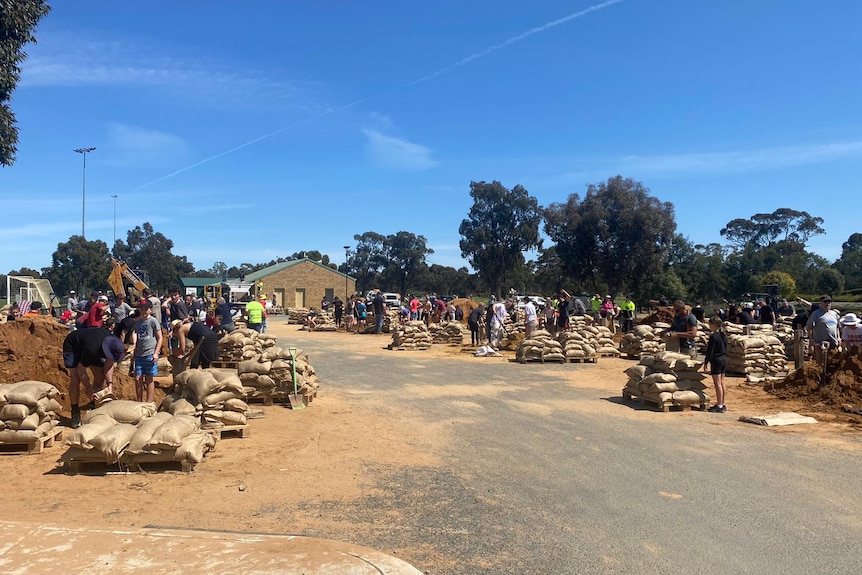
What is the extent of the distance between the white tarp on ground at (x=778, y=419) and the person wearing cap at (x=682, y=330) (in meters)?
2.20

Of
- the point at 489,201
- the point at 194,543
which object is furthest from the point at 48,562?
the point at 489,201

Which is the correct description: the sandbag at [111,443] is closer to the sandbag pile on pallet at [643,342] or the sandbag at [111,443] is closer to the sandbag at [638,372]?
the sandbag at [638,372]

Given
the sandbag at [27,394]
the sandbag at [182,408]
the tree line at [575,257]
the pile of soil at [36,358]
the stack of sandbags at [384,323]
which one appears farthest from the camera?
the tree line at [575,257]

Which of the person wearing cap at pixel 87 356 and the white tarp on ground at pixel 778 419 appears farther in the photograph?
the white tarp on ground at pixel 778 419

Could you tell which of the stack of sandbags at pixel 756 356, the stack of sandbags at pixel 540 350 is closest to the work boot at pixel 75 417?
the stack of sandbags at pixel 540 350

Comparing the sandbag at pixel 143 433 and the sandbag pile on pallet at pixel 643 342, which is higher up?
the sandbag pile on pallet at pixel 643 342

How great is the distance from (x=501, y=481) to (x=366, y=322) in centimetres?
2416

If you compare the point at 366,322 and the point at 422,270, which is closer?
the point at 366,322

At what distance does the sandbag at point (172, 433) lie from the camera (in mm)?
6535

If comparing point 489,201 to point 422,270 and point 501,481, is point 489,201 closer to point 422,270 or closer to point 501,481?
point 422,270

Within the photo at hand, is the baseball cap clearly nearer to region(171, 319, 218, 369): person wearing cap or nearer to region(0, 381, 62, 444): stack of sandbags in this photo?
region(0, 381, 62, 444): stack of sandbags

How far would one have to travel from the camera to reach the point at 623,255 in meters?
41.9

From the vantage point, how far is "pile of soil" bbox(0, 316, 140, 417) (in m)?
9.83

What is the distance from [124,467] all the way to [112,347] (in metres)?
2.63
